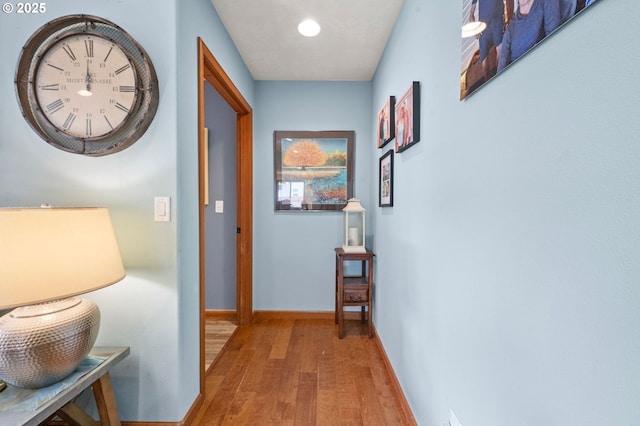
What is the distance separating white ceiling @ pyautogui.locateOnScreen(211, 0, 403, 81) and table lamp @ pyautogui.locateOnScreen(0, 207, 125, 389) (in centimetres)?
162

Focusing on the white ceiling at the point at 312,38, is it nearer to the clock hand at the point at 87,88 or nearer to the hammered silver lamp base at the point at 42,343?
the clock hand at the point at 87,88

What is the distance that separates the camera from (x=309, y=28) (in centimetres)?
201

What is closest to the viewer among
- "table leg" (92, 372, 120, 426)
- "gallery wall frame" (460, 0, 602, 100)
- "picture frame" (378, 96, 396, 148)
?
"gallery wall frame" (460, 0, 602, 100)

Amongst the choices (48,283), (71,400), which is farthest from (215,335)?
(48,283)

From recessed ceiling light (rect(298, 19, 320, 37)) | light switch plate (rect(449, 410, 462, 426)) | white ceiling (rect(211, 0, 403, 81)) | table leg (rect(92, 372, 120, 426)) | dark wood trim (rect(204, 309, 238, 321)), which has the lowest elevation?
dark wood trim (rect(204, 309, 238, 321))

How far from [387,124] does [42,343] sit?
2.20 metres

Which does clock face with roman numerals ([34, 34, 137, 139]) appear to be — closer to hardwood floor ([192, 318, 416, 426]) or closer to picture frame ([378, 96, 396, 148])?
picture frame ([378, 96, 396, 148])

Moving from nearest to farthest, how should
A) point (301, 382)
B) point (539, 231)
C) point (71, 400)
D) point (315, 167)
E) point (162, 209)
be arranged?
point (539, 231)
point (71, 400)
point (162, 209)
point (301, 382)
point (315, 167)

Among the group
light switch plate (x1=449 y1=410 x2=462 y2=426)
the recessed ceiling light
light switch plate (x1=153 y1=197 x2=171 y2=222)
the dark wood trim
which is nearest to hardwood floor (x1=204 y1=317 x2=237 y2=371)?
the dark wood trim

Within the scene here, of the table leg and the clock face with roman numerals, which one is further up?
the clock face with roman numerals

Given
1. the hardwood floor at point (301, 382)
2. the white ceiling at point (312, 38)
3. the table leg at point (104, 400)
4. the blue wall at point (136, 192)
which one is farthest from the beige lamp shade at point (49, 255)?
the white ceiling at point (312, 38)

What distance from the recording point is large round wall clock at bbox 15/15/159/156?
52.6 inches

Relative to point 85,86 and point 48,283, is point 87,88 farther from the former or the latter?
point 48,283

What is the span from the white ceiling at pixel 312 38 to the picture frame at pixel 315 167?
23.5 inches
